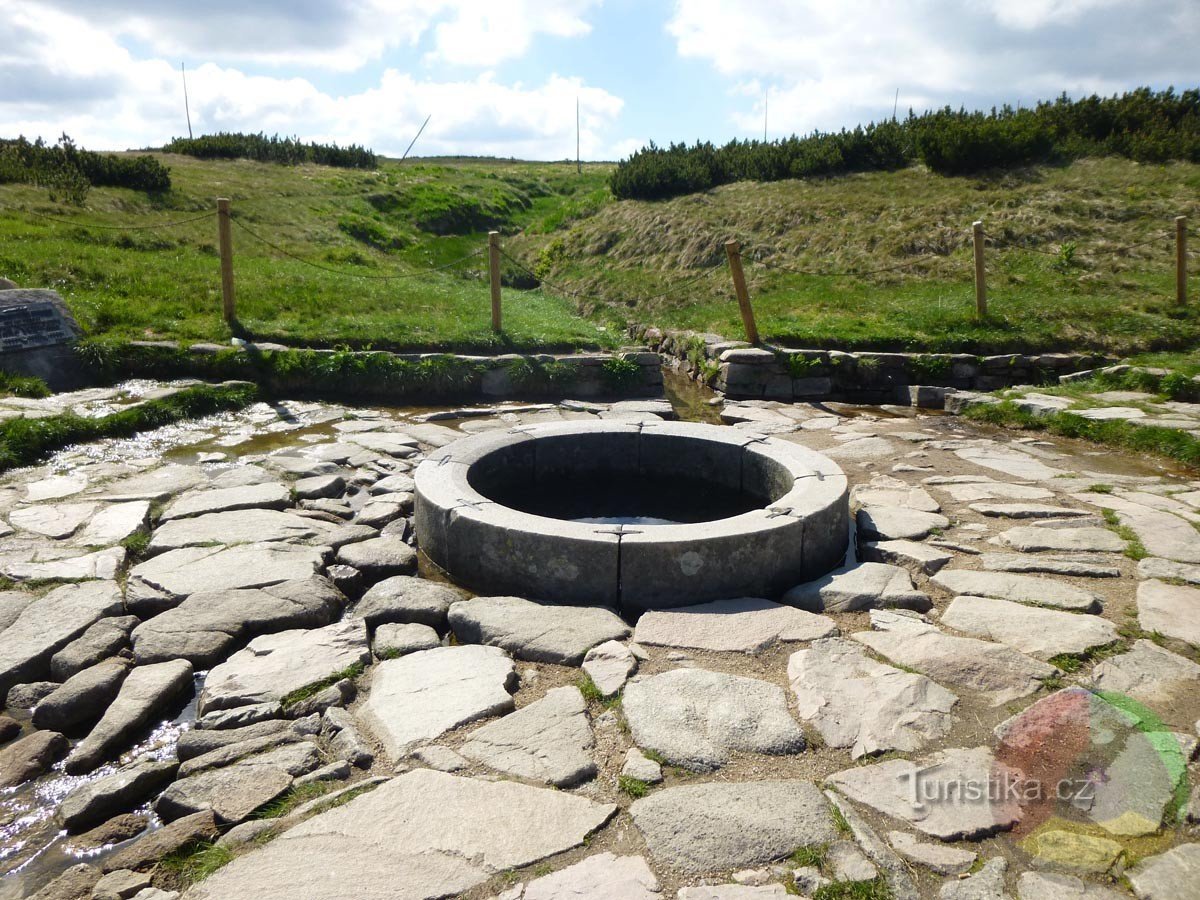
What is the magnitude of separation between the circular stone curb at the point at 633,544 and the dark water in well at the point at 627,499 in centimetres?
32

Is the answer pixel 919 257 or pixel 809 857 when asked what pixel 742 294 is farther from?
pixel 809 857

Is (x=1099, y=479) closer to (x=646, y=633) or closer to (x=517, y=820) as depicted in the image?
(x=646, y=633)

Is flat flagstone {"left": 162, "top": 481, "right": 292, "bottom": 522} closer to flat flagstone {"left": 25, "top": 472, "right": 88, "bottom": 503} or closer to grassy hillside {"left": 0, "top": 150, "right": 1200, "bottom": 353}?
flat flagstone {"left": 25, "top": 472, "right": 88, "bottom": 503}

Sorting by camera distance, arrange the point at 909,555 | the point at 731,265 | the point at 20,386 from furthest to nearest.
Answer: the point at 731,265 < the point at 20,386 < the point at 909,555

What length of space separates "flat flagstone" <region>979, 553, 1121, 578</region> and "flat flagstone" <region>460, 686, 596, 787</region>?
2.61m

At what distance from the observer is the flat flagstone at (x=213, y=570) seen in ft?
13.9

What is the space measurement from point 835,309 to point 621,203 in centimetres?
956

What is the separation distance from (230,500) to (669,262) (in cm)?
1255

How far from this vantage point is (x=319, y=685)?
3492 millimetres

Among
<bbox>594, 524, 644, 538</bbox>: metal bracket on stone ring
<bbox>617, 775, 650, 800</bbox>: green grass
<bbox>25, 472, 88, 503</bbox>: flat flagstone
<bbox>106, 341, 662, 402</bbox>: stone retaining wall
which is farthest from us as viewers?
<bbox>106, 341, 662, 402</bbox>: stone retaining wall

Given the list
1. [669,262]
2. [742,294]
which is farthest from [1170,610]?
[669,262]

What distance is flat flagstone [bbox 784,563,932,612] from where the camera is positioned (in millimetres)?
4152

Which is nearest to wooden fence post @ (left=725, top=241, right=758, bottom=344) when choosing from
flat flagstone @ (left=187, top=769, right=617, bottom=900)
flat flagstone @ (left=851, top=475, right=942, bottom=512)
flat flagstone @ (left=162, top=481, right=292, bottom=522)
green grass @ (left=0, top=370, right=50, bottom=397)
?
flat flagstone @ (left=851, top=475, right=942, bottom=512)

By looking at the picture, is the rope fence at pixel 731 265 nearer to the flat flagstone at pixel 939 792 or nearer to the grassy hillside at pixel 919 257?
the grassy hillside at pixel 919 257
